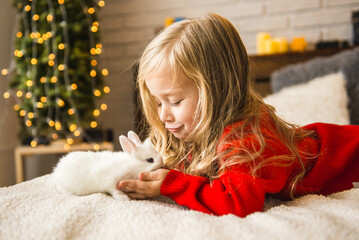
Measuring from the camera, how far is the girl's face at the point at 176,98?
0.93m

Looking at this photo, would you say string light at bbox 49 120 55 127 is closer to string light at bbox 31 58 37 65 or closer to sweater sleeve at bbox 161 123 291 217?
string light at bbox 31 58 37 65

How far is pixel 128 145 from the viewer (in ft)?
2.84

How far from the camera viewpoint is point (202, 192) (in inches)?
30.5

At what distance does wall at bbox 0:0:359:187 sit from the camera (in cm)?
248

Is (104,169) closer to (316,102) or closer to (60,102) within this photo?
(316,102)

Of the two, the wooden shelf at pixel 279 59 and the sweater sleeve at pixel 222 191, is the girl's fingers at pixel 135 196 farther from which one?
the wooden shelf at pixel 279 59

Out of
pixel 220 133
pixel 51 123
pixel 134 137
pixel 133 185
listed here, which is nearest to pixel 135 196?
pixel 133 185

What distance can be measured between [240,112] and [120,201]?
0.40 meters

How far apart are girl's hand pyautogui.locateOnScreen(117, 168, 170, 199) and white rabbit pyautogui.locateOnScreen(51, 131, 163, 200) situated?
0.02 metres

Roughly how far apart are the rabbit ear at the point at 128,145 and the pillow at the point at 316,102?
2.28 ft

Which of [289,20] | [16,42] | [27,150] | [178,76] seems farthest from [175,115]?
[289,20]

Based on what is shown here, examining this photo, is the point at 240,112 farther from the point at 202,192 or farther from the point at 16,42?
the point at 16,42

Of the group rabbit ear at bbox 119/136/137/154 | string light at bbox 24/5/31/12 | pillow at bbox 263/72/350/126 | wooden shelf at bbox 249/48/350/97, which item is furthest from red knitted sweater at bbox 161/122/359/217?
string light at bbox 24/5/31/12

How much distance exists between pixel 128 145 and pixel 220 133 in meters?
0.24
